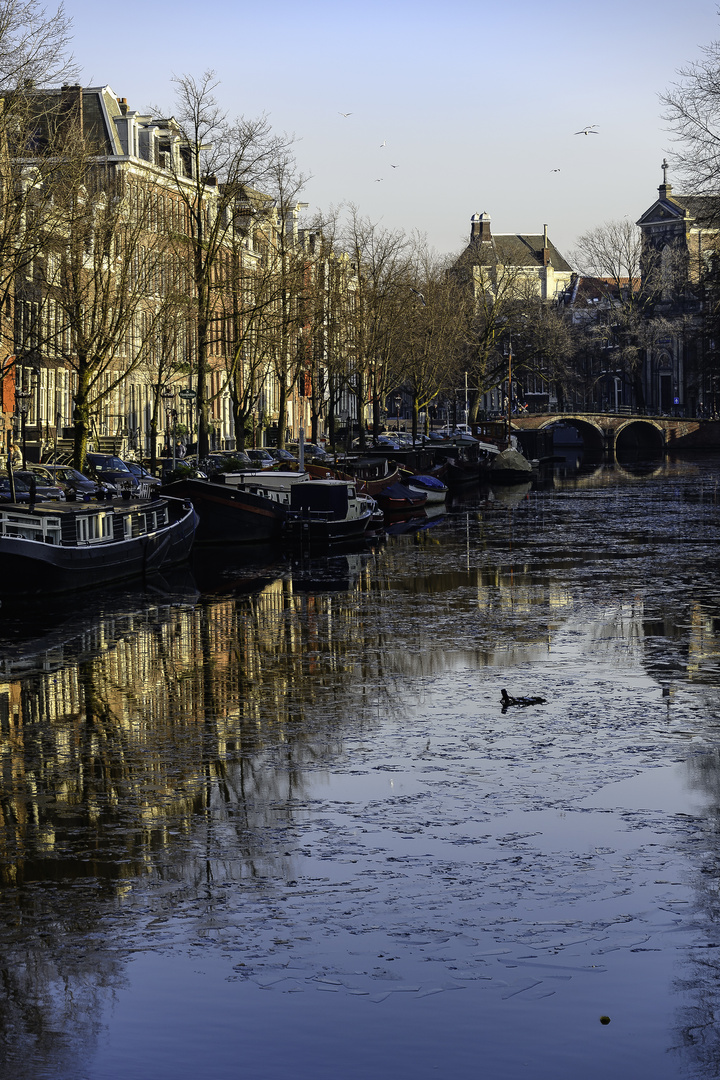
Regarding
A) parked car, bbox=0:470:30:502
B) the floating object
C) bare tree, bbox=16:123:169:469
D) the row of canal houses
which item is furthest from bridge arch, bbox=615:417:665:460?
the floating object

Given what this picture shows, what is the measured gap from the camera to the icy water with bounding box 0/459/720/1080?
7.93 meters

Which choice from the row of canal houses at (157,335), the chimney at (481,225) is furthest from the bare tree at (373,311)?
the chimney at (481,225)

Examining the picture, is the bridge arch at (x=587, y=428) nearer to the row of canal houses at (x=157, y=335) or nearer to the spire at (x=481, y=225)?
the row of canal houses at (x=157, y=335)

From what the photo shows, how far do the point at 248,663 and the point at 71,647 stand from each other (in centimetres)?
337

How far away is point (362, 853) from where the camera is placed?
1103cm

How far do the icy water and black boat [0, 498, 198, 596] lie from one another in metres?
4.25

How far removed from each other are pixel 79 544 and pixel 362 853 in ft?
65.0

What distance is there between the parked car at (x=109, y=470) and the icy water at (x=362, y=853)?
29.2 metres

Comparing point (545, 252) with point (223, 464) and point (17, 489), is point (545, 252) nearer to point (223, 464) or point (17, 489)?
point (223, 464)

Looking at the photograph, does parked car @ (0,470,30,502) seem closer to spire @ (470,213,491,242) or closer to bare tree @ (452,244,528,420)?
bare tree @ (452,244,528,420)

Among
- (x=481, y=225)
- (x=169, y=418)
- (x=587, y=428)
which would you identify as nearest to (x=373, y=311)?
(x=169, y=418)

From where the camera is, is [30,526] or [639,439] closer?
[30,526]

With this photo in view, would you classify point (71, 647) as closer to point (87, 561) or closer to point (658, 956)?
point (87, 561)

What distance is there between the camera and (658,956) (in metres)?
8.91
